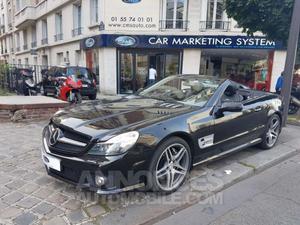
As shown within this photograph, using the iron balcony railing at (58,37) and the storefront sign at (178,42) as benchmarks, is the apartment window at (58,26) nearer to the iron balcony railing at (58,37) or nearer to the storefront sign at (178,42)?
the iron balcony railing at (58,37)

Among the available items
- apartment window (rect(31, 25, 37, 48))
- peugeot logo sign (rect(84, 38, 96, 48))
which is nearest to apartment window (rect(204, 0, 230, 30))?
peugeot logo sign (rect(84, 38, 96, 48))

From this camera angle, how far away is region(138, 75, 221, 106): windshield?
3.99 metres

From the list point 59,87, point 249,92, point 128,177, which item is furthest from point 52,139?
point 59,87

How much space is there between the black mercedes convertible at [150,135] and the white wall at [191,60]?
10.6 metres

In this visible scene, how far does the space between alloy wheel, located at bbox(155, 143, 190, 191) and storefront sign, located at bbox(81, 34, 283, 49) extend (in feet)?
39.1

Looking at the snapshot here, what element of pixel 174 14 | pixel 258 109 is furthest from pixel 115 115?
pixel 174 14

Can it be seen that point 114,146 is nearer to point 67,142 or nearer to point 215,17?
point 67,142

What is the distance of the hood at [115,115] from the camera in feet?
9.64

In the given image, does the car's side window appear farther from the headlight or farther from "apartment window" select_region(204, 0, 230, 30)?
"apartment window" select_region(204, 0, 230, 30)

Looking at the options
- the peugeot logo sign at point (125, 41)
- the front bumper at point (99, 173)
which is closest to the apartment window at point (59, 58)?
the peugeot logo sign at point (125, 41)

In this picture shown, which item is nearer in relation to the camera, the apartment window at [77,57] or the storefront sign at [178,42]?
the storefront sign at [178,42]

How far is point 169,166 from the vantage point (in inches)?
129

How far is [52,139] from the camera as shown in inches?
124

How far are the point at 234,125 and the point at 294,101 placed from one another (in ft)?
17.3
